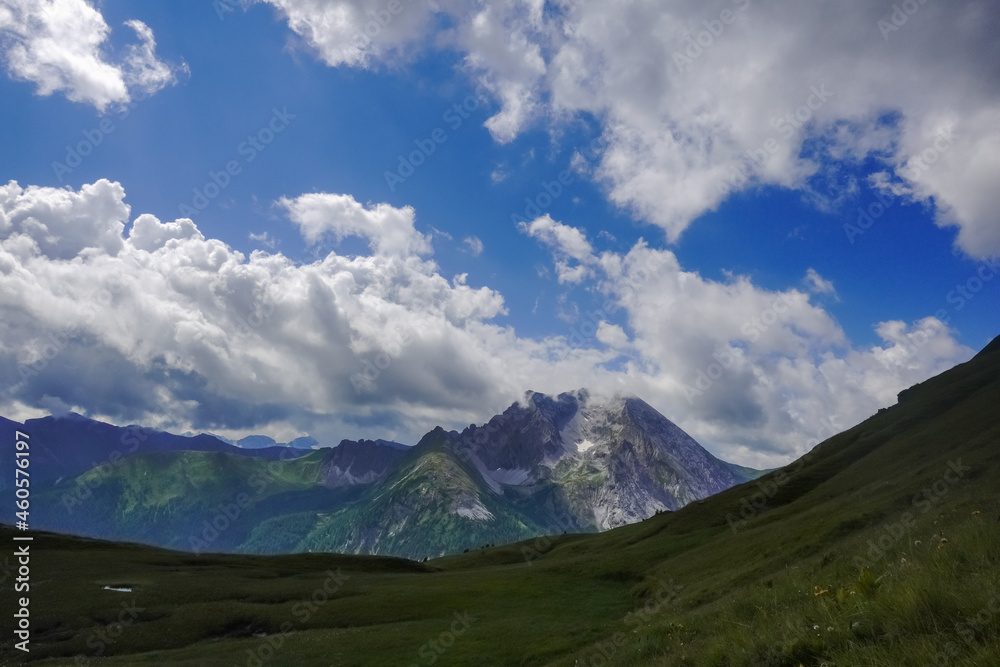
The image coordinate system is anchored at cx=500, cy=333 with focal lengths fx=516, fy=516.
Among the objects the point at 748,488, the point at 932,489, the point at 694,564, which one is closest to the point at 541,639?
the point at 694,564

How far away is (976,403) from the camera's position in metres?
119

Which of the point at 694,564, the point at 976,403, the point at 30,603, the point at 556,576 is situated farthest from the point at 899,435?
the point at 30,603

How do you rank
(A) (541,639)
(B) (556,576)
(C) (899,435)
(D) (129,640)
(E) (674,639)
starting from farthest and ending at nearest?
(C) (899,435) → (B) (556,576) → (D) (129,640) → (A) (541,639) → (E) (674,639)

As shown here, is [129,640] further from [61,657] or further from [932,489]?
[932,489]

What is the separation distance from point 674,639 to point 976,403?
14565cm

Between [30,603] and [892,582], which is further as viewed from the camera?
[30,603]

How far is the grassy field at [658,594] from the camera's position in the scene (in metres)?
9.46

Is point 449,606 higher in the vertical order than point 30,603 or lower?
lower

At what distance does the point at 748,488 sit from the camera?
132875 millimetres

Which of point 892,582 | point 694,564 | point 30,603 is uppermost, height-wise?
point 30,603

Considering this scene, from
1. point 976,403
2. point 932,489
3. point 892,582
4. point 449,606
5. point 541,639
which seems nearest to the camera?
point 892,582

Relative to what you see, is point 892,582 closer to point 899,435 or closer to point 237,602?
point 237,602

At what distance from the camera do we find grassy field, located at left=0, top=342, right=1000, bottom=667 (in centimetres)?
946

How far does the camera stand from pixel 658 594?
6525 centimetres
